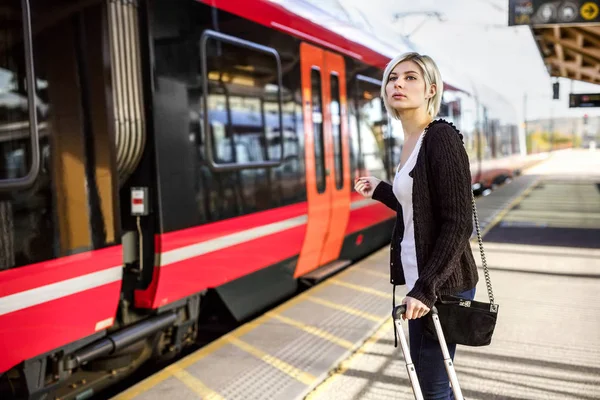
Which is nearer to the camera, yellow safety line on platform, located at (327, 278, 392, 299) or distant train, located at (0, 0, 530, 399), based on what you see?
distant train, located at (0, 0, 530, 399)

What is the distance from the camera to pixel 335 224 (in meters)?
6.40

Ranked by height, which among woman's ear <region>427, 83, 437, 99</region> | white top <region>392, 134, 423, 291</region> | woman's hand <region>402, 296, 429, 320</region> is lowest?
woman's hand <region>402, 296, 429, 320</region>

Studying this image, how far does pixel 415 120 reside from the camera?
87.4 inches

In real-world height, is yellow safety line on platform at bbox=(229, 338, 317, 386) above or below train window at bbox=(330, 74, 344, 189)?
below

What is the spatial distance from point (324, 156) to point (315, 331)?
6.68ft

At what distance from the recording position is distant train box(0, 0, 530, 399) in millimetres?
3055

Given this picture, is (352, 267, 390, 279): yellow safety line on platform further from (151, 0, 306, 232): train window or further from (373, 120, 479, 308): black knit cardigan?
(373, 120, 479, 308): black knit cardigan

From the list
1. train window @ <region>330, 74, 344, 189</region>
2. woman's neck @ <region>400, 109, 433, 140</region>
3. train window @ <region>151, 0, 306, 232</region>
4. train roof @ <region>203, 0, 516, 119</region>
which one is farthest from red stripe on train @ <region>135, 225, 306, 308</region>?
woman's neck @ <region>400, 109, 433, 140</region>

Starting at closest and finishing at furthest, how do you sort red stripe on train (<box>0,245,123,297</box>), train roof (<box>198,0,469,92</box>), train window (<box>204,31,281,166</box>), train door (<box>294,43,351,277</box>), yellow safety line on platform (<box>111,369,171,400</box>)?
red stripe on train (<box>0,245,123,297</box>) → yellow safety line on platform (<box>111,369,171,400</box>) → train window (<box>204,31,281,166</box>) → train roof (<box>198,0,469,92</box>) → train door (<box>294,43,351,277</box>)

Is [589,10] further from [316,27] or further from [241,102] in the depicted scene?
[241,102]

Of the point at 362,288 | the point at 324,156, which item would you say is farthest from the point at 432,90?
the point at 362,288

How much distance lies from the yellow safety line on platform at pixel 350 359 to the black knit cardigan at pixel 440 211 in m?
1.83

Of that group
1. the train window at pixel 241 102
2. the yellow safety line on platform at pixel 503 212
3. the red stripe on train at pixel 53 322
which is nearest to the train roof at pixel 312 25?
the train window at pixel 241 102

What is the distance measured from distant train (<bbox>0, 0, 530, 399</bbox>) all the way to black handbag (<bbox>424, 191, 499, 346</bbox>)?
203cm
